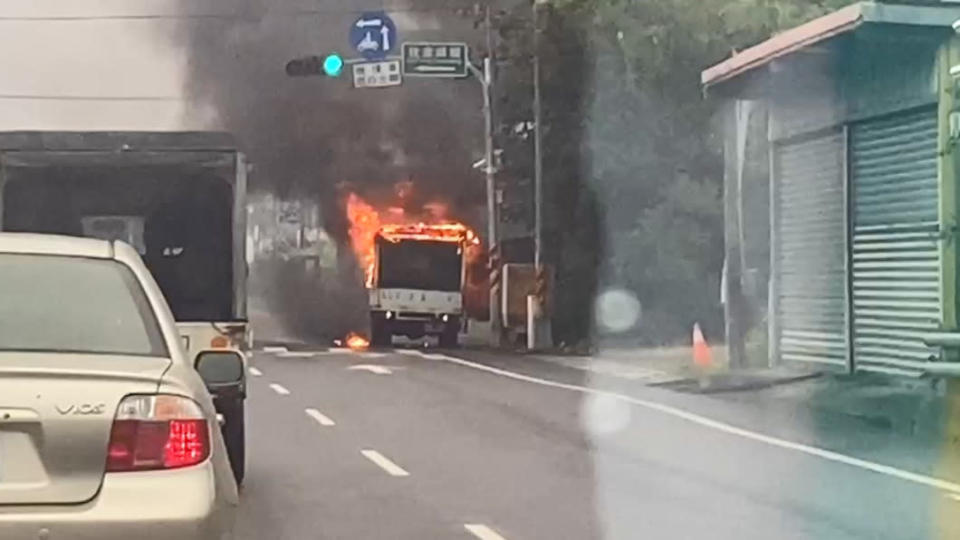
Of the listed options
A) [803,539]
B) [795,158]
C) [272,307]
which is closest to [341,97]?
[272,307]

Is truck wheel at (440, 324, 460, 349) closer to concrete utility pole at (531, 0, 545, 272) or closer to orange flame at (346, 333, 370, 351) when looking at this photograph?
orange flame at (346, 333, 370, 351)

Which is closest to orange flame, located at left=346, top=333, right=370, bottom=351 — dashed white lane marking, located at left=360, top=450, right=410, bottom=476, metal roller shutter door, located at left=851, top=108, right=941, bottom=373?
metal roller shutter door, located at left=851, top=108, right=941, bottom=373

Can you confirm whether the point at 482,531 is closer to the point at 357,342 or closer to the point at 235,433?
the point at 235,433

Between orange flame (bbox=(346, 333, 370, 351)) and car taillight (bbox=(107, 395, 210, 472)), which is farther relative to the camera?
orange flame (bbox=(346, 333, 370, 351))

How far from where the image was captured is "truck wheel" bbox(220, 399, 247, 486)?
12.5m

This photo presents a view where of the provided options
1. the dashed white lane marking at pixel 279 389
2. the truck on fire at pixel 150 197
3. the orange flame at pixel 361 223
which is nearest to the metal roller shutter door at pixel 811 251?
the dashed white lane marking at pixel 279 389

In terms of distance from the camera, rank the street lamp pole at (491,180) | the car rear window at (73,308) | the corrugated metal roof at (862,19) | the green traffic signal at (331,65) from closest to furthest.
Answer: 1. the car rear window at (73,308)
2. the corrugated metal roof at (862,19)
3. the green traffic signal at (331,65)
4. the street lamp pole at (491,180)

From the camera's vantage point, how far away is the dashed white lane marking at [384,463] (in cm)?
1385

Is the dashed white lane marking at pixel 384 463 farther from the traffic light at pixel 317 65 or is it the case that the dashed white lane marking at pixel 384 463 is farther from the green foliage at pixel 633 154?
the green foliage at pixel 633 154

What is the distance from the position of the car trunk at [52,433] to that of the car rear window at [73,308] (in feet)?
1.55

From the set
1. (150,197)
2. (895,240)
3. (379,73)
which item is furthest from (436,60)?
(150,197)

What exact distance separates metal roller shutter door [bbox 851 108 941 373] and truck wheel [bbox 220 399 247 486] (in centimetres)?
1009

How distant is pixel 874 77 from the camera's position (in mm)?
22859

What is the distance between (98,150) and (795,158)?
13.9 meters
